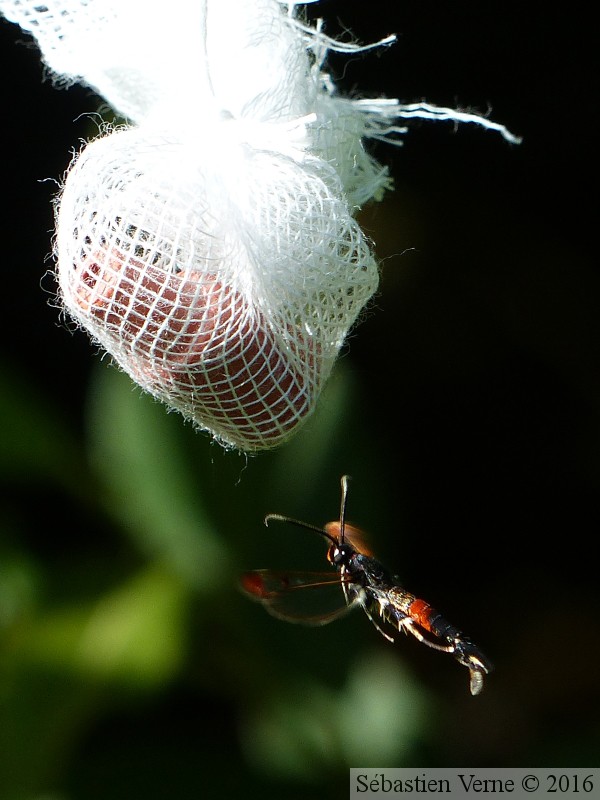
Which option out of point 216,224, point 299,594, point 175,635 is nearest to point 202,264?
point 216,224

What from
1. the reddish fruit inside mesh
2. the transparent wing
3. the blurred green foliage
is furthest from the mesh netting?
the blurred green foliage

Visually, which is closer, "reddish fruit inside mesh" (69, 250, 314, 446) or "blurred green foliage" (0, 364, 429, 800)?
"reddish fruit inside mesh" (69, 250, 314, 446)

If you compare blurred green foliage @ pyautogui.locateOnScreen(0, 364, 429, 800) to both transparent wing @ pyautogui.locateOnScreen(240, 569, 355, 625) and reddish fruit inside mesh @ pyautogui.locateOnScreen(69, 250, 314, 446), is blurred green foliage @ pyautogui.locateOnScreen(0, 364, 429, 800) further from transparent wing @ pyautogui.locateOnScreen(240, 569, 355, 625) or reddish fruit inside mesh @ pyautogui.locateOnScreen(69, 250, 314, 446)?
reddish fruit inside mesh @ pyautogui.locateOnScreen(69, 250, 314, 446)

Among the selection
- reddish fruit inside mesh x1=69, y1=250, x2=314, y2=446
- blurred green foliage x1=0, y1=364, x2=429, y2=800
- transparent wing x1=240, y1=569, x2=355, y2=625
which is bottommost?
blurred green foliage x1=0, y1=364, x2=429, y2=800

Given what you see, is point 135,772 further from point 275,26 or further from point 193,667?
point 275,26

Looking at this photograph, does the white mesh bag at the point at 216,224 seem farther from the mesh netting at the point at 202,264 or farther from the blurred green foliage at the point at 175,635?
the blurred green foliage at the point at 175,635
